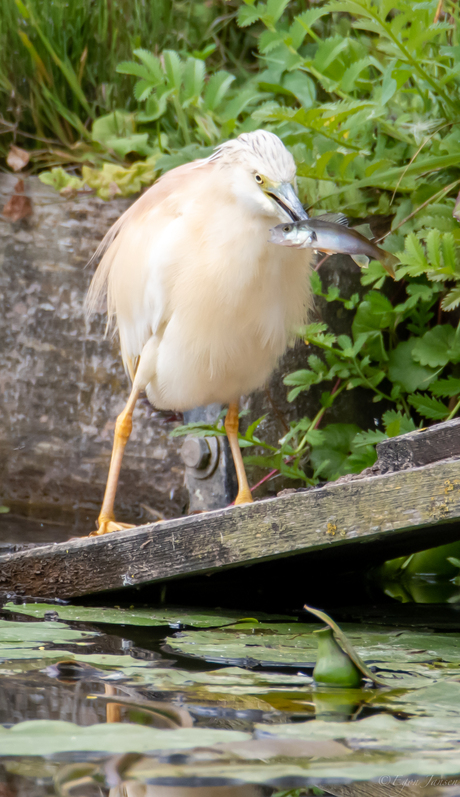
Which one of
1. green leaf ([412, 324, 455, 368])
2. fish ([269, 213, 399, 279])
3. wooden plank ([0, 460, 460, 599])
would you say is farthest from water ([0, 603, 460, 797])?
green leaf ([412, 324, 455, 368])

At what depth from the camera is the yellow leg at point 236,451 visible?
10.0 feet

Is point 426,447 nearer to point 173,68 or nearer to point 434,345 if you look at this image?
point 434,345

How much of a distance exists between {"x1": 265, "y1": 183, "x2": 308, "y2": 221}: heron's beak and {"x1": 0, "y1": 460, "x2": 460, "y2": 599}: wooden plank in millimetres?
781

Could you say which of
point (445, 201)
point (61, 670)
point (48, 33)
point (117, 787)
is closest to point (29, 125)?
point (48, 33)

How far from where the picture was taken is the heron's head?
237 centimetres

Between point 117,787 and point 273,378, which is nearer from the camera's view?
point 117,787

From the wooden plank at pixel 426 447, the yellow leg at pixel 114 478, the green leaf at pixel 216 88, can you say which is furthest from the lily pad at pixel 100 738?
the green leaf at pixel 216 88

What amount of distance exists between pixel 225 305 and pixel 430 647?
1.27 metres

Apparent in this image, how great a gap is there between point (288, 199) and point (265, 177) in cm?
12

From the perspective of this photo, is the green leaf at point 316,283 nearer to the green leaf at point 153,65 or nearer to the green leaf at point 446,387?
the green leaf at point 446,387

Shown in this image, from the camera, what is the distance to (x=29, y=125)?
4.71m

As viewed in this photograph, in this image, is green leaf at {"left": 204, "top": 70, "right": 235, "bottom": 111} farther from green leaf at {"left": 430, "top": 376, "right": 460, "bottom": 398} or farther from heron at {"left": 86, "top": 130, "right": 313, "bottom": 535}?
green leaf at {"left": 430, "top": 376, "right": 460, "bottom": 398}

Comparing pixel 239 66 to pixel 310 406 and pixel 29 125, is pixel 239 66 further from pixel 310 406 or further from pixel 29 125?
pixel 310 406

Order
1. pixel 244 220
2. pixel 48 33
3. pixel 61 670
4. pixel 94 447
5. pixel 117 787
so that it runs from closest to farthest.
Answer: pixel 117 787
pixel 61 670
pixel 244 220
pixel 94 447
pixel 48 33
